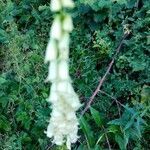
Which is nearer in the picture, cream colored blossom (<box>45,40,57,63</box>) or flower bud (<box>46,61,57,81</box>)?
cream colored blossom (<box>45,40,57,63</box>)

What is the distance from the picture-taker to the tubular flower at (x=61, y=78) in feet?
7.19

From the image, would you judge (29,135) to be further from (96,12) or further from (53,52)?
(53,52)

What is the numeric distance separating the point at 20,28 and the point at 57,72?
2.70m

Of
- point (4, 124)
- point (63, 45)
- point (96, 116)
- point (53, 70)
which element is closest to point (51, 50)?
point (63, 45)

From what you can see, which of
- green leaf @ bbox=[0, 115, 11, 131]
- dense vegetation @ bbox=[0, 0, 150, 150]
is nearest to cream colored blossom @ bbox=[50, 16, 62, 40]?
dense vegetation @ bbox=[0, 0, 150, 150]

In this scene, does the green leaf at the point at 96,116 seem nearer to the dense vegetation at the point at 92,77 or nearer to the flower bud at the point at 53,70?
the dense vegetation at the point at 92,77

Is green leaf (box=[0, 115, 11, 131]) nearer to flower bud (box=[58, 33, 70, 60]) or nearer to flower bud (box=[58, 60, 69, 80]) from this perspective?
flower bud (box=[58, 60, 69, 80])

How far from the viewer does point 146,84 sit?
4.08 meters

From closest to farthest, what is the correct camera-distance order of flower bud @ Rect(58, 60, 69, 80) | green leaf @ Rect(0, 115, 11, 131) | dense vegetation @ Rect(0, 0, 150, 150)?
flower bud @ Rect(58, 60, 69, 80) < dense vegetation @ Rect(0, 0, 150, 150) < green leaf @ Rect(0, 115, 11, 131)

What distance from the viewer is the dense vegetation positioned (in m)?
3.83

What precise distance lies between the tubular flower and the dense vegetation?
85 centimetres

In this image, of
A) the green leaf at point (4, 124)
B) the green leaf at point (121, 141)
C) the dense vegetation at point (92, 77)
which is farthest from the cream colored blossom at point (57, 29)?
the green leaf at point (4, 124)

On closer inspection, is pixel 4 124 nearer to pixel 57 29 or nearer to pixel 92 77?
pixel 92 77

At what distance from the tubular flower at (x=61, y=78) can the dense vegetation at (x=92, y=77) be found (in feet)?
2.80
